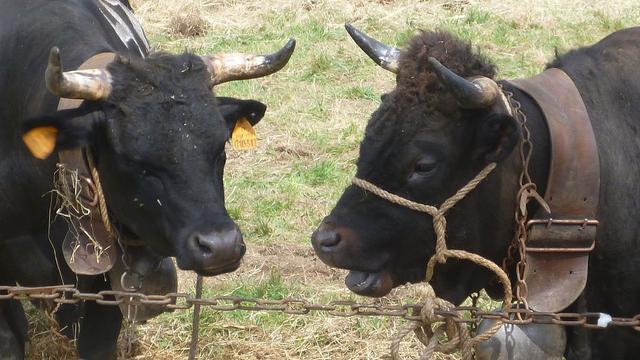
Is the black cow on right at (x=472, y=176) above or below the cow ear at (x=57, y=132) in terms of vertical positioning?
above

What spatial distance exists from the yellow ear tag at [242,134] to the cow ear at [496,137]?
1352 millimetres

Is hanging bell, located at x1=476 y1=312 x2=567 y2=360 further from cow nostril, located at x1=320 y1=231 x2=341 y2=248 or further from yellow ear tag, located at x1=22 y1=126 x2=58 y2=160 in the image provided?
yellow ear tag, located at x1=22 y1=126 x2=58 y2=160

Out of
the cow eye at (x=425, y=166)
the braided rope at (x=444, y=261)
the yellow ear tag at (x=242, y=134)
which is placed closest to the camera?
the braided rope at (x=444, y=261)

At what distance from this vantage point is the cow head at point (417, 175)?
3584 mm

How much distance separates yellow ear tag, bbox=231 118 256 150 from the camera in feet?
15.2

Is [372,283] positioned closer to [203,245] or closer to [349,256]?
[349,256]

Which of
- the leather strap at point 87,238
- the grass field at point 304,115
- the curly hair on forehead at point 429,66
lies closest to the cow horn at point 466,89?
the curly hair on forehead at point 429,66

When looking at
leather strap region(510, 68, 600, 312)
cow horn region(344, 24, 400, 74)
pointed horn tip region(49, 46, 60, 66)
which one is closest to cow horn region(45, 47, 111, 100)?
pointed horn tip region(49, 46, 60, 66)

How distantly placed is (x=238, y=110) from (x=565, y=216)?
5.25 feet

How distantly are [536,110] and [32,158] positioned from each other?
2.18m

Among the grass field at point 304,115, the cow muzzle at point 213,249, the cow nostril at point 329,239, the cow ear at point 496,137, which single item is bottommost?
the grass field at point 304,115

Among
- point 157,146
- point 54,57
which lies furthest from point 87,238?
point 54,57

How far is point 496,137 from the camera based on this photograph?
3.54 metres

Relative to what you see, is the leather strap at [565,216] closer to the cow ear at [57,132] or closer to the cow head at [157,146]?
the cow head at [157,146]
